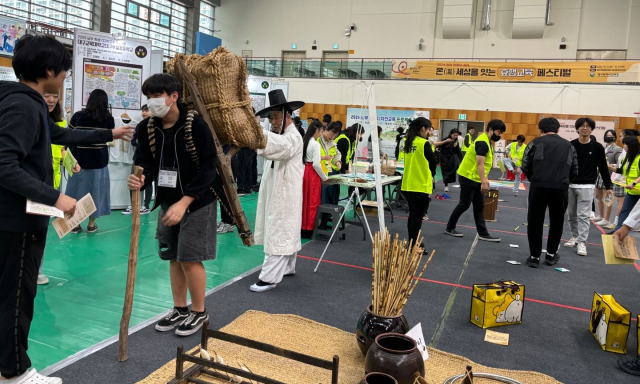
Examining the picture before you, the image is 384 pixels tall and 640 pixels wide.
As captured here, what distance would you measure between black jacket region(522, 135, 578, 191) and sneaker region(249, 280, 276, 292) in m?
2.72

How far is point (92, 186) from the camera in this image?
15.3ft

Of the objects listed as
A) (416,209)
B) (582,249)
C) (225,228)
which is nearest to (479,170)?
Result: (416,209)

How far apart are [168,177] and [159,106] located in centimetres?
36

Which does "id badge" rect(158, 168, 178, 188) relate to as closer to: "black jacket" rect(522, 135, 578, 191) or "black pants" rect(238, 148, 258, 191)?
"black jacket" rect(522, 135, 578, 191)

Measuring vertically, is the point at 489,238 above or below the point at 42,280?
above

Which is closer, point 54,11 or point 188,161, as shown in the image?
point 188,161

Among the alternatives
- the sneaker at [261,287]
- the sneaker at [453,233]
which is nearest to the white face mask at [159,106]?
the sneaker at [261,287]

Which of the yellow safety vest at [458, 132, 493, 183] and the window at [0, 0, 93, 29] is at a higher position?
the window at [0, 0, 93, 29]

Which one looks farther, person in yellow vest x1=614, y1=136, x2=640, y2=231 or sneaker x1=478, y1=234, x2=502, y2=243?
sneaker x1=478, y1=234, x2=502, y2=243

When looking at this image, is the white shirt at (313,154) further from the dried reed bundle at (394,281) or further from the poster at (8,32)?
the poster at (8,32)

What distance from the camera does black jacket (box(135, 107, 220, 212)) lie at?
2.33 metres

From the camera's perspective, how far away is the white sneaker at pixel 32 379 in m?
1.83

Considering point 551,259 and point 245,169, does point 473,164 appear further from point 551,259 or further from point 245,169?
point 245,169

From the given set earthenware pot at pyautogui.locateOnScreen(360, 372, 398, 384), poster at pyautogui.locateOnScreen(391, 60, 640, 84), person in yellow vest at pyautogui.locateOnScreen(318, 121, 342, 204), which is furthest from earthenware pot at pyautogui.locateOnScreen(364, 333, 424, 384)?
poster at pyautogui.locateOnScreen(391, 60, 640, 84)
